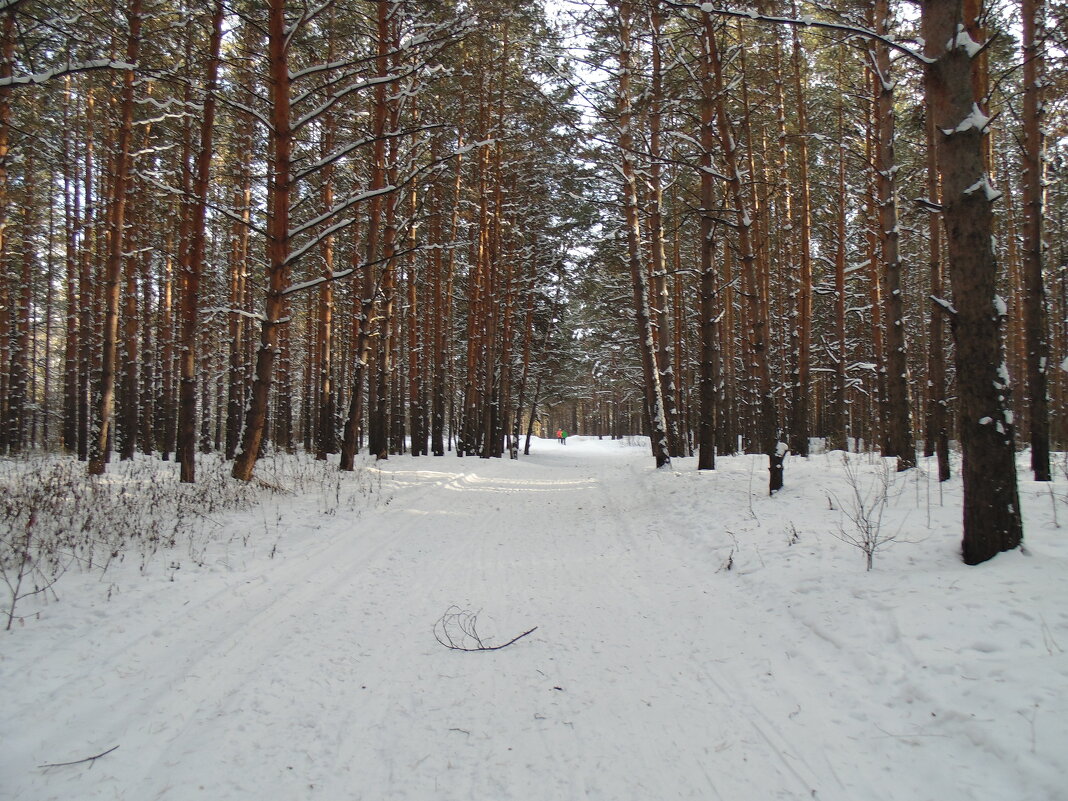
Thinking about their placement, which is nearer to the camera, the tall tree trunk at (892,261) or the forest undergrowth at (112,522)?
the forest undergrowth at (112,522)

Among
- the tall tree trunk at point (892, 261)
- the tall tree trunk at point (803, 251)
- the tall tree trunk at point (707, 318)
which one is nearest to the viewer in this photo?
the tall tree trunk at point (892, 261)

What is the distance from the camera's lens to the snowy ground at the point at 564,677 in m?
2.39

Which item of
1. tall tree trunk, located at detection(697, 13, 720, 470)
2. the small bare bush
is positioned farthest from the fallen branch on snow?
tall tree trunk, located at detection(697, 13, 720, 470)

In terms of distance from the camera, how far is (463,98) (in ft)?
55.8

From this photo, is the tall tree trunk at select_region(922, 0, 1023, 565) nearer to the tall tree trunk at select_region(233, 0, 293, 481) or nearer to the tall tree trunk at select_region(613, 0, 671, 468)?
the tall tree trunk at select_region(233, 0, 293, 481)

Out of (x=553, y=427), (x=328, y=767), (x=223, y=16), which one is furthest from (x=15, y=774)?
(x=553, y=427)

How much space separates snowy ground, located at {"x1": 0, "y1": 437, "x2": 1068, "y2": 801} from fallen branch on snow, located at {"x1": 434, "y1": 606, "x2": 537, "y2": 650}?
78mm

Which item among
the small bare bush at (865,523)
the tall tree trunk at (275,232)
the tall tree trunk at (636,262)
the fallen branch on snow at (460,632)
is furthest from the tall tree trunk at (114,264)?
the small bare bush at (865,523)

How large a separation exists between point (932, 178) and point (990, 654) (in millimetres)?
10991

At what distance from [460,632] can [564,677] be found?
105cm

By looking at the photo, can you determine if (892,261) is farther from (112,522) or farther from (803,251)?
(112,522)

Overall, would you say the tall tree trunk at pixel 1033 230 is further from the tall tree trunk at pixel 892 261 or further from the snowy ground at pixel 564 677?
the snowy ground at pixel 564 677

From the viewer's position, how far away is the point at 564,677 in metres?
3.39

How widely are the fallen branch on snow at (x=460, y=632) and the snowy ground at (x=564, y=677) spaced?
0.08 meters
